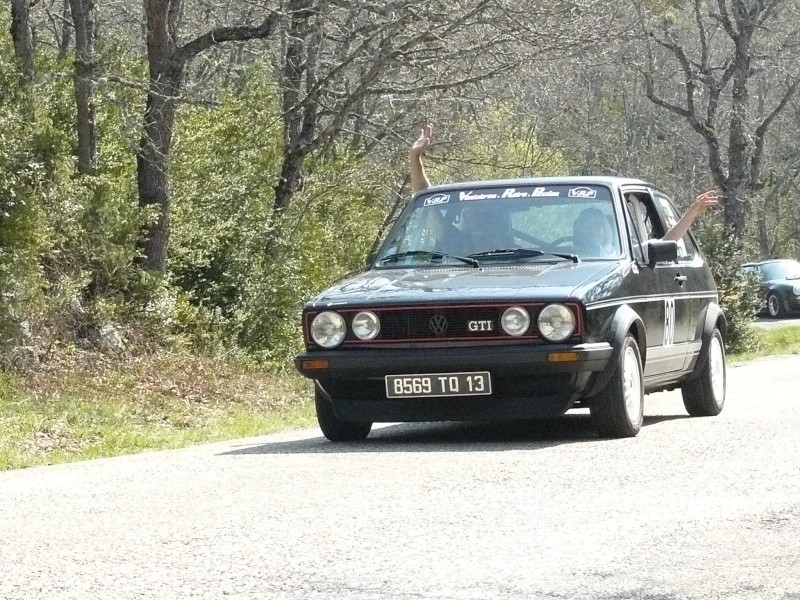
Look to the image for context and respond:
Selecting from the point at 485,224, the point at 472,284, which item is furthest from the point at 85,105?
the point at 472,284

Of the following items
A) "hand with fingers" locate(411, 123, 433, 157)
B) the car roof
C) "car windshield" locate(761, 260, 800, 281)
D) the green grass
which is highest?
"hand with fingers" locate(411, 123, 433, 157)

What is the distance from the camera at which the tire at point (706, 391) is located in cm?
1143

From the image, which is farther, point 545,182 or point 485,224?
point 545,182

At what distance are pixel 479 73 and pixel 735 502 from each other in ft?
47.3

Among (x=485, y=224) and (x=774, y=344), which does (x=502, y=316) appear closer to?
(x=485, y=224)

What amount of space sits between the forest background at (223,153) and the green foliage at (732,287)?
5 cm

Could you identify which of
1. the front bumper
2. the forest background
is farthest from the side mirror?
the forest background

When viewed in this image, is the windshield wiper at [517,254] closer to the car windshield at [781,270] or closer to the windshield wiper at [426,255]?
the windshield wiper at [426,255]

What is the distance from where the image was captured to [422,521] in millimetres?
6430

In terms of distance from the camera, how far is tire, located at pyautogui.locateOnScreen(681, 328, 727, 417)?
11434 millimetres

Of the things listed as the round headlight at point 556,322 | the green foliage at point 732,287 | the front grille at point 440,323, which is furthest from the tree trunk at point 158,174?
the green foliage at point 732,287

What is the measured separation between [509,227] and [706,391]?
2.22 m

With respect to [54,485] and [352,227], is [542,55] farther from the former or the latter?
[54,485]

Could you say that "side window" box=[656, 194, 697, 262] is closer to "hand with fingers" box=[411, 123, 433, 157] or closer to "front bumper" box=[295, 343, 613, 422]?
"hand with fingers" box=[411, 123, 433, 157]
